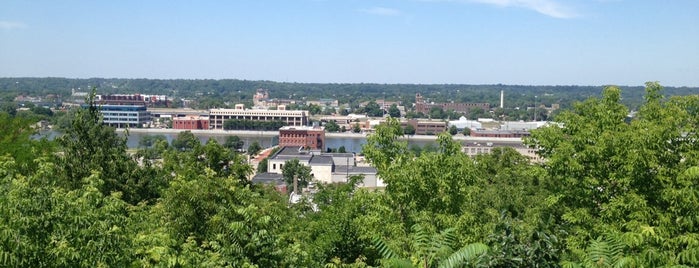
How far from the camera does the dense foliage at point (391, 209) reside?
203 inches

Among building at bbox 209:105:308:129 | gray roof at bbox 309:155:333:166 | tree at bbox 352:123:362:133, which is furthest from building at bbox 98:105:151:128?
gray roof at bbox 309:155:333:166

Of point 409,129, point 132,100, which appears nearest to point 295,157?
point 409,129

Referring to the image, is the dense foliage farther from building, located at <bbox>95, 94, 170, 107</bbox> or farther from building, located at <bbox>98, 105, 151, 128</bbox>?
building, located at <bbox>95, 94, 170, 107</bbox>

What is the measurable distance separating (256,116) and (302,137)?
90.9 ft

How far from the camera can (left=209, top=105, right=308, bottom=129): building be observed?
10088 centimetres

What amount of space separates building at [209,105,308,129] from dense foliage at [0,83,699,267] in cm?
8777

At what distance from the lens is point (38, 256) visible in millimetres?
5074

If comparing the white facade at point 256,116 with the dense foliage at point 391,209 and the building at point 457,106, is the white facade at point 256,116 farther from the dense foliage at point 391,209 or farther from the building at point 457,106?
the dense foliage at point 391,209

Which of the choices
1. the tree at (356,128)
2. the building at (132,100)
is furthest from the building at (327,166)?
the building at (132,100)

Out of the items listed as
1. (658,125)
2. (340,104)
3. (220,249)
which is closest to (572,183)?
(658,125)

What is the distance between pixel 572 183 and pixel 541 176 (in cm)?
81

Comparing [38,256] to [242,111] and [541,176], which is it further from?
[242,111]

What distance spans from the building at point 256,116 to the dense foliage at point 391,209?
8777 cm

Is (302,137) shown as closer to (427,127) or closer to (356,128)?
(356,128)
